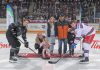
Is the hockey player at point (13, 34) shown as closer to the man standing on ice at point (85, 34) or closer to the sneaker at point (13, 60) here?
the sneaker at point (13, 60)

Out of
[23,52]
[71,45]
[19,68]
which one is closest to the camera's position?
[19,68]

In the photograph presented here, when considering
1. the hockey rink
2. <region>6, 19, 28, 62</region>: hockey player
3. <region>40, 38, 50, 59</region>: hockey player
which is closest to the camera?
the hockey rink

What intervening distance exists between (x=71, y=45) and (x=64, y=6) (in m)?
10.1

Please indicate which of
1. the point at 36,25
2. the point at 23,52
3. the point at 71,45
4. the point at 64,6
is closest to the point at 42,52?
the point at 71,45

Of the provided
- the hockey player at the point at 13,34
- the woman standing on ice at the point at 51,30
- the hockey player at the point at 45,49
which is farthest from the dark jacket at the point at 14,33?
the woman standing on ice at the point at 51,30

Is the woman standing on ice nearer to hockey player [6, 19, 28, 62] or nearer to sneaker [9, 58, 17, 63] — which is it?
hockey player [6, 19, 28, 62]

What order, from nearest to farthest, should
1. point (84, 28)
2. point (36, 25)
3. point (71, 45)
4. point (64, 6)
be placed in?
1. point (84, 28)
2. point (71, 45)
3. point (36, 25)
4. point (64, 6)

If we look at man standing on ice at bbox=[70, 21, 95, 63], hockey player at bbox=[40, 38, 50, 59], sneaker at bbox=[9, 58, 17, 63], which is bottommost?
sneaker at bbox=[9, 58, 17, 63]

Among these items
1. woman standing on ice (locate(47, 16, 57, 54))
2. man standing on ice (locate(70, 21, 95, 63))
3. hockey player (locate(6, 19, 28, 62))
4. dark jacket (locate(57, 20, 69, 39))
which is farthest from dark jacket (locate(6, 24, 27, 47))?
man standing on ice (locate(70, 21, 95, 63))

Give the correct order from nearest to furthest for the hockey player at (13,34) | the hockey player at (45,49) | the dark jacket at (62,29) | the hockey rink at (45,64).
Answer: the hockey rink at (45,64) < the hockey player at (13,34) < the hockey player at (45,49) < the dark jacket at (62,29)

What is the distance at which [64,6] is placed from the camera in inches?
740

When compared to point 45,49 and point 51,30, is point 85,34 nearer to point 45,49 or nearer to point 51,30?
point 45,49

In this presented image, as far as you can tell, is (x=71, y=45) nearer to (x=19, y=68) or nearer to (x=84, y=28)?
(x=84, y=28)

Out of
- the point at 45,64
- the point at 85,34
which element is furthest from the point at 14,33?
the point at 85,34
